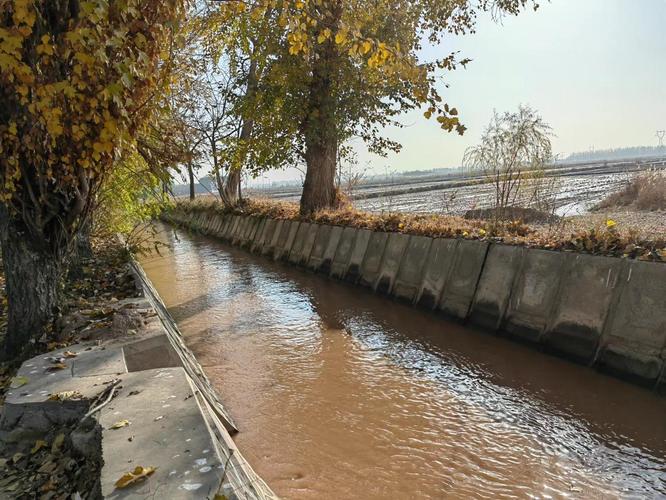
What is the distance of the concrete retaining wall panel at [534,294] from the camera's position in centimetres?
580

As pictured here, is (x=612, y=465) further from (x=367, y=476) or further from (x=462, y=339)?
(x=462, y=339)

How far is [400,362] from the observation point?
5.64 meters

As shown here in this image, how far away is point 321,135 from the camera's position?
12586mm

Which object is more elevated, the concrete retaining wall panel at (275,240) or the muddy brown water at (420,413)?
the concrete retaining wall panel at (275,240)

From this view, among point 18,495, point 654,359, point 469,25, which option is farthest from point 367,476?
point 469,25

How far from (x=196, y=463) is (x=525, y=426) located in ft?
9.52

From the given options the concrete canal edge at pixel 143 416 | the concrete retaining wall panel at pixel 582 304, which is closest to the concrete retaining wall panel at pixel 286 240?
the concrete retaining wall panel at pixel 582 304

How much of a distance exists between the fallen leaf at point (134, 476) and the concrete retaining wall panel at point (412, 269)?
614 cm

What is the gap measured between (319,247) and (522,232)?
5.46 meters

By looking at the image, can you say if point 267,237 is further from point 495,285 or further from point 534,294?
point 534,294

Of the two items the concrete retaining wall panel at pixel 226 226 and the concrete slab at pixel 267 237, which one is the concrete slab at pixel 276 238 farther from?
the concrete retaining wall panel at pixel 226 226

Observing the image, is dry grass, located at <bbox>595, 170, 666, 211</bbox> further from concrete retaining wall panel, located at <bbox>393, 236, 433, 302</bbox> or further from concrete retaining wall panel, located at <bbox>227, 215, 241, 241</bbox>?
concrete retaining wall panel, located at <bbox>227, 215, 241, 241</bbox>

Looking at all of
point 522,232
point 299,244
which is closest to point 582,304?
point 522,232

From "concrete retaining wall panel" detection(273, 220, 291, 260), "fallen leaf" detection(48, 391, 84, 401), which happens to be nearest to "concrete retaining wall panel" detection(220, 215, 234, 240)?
"concrete retaining wall panel" detection(273, 220, 291, 260)
